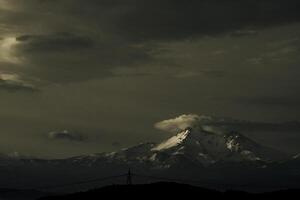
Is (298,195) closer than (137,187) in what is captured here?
Yes

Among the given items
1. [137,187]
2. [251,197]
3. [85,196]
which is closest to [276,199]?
[251,197]

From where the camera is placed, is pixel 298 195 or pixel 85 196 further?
pixel 85 196

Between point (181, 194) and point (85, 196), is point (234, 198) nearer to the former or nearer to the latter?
point (181, 194)

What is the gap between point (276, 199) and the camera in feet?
586

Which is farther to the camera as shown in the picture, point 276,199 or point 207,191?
point 207,191

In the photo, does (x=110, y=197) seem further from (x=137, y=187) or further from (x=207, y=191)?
(x=207, y=191)

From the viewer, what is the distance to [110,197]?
628 ft

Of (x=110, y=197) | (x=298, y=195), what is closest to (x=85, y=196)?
(x=110, y=197)

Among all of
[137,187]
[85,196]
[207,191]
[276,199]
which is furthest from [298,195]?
[85,196]

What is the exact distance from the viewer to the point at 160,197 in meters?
188

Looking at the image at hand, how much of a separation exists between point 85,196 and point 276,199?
49.9m

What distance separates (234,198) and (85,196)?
131 feet

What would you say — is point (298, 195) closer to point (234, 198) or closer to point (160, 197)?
point (234, 198)

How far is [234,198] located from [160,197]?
18.5 metres
